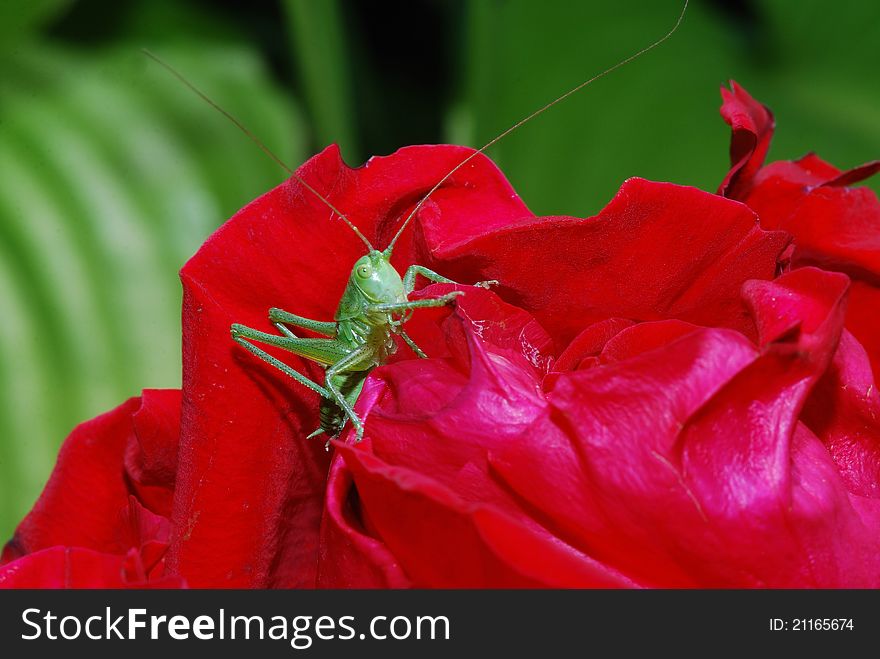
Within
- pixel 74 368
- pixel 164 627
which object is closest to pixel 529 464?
pixel 164 627

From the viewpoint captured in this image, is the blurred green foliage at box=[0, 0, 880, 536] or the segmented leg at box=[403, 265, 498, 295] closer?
the segmented leg at box=[403, 265, 498, 295]

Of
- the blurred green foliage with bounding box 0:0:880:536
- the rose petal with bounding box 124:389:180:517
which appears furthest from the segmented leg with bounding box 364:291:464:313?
the blurred green foliage with bounding box 0:0:880:536

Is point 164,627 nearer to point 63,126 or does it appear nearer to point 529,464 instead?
point 529,464

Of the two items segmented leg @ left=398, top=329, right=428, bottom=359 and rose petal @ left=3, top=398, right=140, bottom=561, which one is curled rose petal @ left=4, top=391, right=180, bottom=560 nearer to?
rose petal @ left=3, top=398, right=140, bottom=561

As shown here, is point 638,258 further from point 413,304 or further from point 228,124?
point 228,124

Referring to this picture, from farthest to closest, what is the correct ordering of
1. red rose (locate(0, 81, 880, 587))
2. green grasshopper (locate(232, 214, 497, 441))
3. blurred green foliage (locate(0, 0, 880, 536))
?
1. blurred green foliage (locate(0, 0, 880, 536))
2. green grasshopper (locate(232, 214, 497, 441))
3. red rose (locate(0, 81, 880, 587))

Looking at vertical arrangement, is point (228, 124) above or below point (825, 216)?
above

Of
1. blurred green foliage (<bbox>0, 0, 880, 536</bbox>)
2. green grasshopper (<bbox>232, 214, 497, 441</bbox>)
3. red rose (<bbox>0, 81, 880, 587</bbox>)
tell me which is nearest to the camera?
red rose (<bbox>0, 81, 880, 587</bbox>)

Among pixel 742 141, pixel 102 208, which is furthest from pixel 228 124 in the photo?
pixel 742 141
